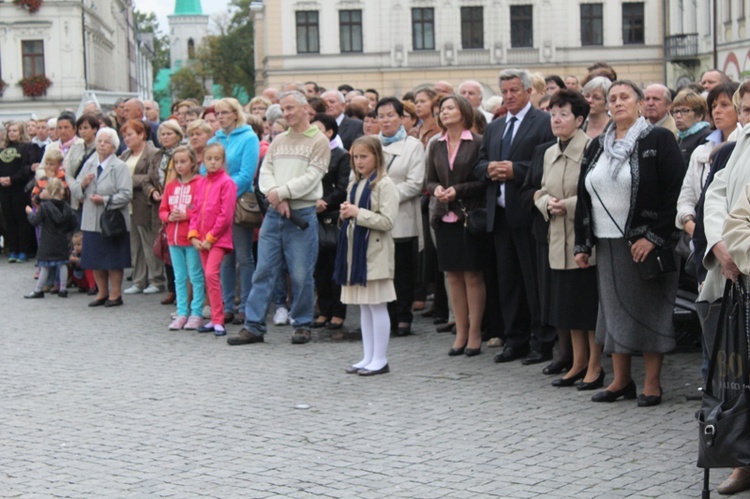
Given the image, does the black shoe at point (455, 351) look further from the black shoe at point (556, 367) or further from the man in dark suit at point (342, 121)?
the man in dark suit at point (342, 121)

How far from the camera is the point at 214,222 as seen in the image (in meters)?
11.9

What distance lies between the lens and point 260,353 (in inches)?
426

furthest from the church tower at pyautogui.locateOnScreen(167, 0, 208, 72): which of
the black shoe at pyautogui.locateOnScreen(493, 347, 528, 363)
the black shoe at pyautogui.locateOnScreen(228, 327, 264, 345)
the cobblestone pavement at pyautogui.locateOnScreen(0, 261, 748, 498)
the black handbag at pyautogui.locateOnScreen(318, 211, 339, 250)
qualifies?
the black shoe at pyautogui.locateOnScreen(493, 347, 528, 363)

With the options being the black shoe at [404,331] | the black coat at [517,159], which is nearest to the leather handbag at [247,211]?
the black shoe at [404,331]

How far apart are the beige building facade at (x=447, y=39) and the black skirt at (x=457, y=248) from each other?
51073 mm

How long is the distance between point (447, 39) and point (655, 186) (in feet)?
180

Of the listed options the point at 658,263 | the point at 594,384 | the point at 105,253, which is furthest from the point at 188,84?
the point at 658,263

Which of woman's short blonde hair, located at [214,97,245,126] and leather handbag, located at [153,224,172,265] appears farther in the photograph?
leather handbag, located at [153,224,172,265]

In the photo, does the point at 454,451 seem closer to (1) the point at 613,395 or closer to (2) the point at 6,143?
(1) the point at 613,395

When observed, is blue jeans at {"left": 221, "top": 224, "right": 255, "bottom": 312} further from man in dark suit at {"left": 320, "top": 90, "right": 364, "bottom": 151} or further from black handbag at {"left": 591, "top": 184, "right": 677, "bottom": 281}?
black handbag at {"left": 591, "top": 184, "right": 677, "bottom": 281}

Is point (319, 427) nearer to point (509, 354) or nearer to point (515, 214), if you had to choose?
point (509, 354)

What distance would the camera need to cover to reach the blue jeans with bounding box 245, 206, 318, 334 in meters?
11.2

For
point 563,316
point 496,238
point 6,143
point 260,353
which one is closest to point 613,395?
point 563,316

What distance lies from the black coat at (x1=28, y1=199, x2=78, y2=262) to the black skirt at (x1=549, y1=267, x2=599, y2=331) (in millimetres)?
7857
